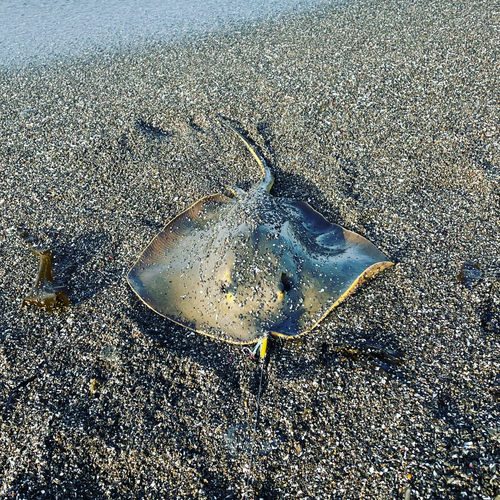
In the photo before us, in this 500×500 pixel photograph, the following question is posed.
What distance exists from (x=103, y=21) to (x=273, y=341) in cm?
885

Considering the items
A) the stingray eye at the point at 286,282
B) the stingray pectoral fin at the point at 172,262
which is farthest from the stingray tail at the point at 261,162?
the stingray eye at the point at 286,282

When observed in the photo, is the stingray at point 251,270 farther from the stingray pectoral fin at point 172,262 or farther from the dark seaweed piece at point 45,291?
the dark seaweed piece at point 45,291

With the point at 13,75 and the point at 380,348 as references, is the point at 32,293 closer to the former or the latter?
the point at 380,348

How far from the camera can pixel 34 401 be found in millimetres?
2988

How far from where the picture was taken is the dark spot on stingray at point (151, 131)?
5.42 meters

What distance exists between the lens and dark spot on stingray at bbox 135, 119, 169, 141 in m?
5.42

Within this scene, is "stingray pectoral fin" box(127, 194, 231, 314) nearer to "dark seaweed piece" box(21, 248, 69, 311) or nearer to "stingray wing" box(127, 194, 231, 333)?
"stingray wing" box(127, 194, 231, 333)

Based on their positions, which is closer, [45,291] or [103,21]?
[45,291]

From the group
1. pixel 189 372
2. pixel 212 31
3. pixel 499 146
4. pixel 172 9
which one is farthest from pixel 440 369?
Result: pixel 172 9

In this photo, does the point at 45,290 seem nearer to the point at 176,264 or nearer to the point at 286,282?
the point at 176,264

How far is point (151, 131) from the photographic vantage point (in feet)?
18.2

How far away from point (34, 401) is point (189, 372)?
1079 mm

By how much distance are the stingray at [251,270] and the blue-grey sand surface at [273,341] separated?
22 centimetres

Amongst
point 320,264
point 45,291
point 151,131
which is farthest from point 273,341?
point 151,131
